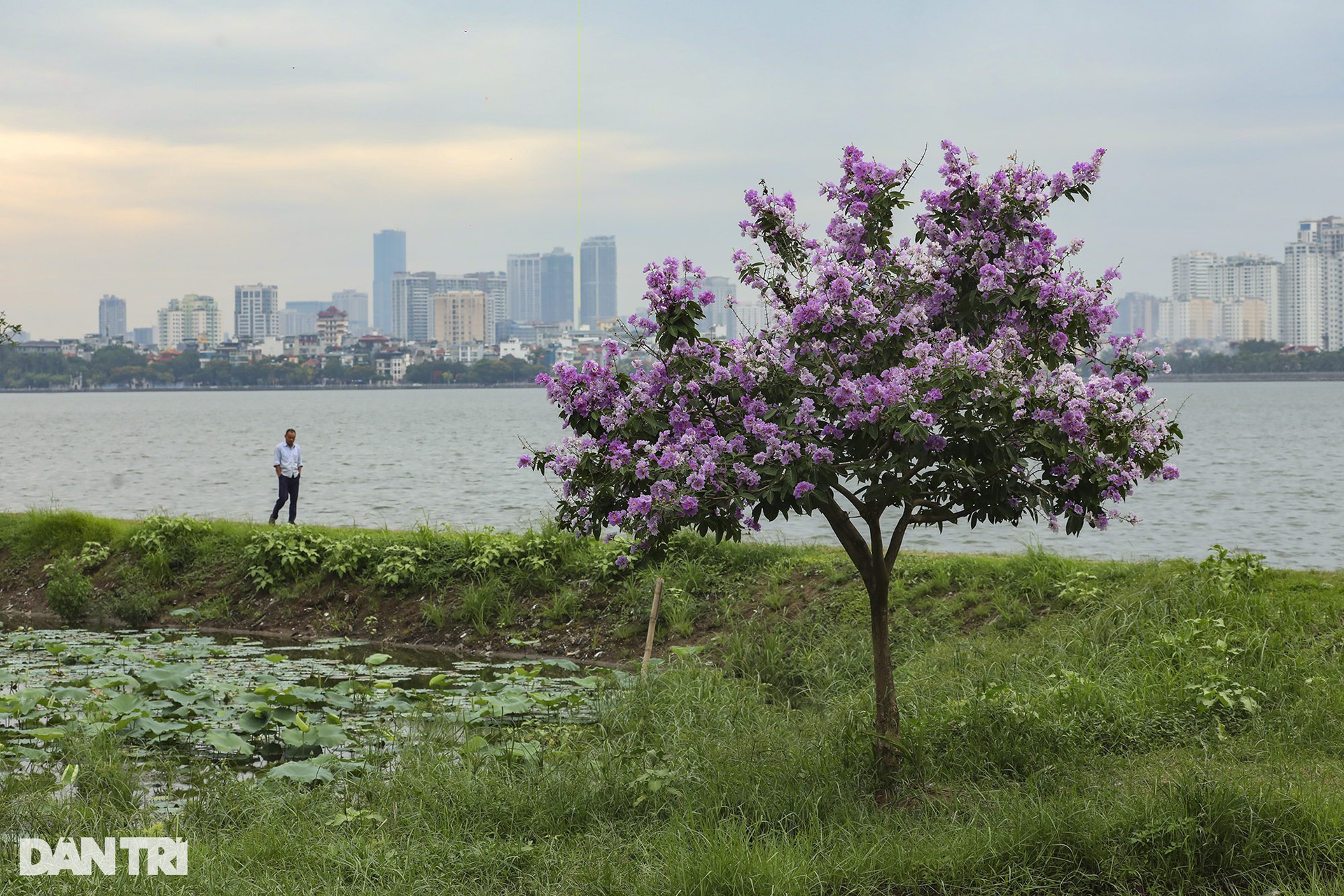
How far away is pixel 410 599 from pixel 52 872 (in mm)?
9001

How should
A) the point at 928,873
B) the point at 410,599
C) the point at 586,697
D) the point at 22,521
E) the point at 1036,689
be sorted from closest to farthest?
the point at 928,873 < the point at 1036,689 < the point at 586,697 < the point at 410,599 < the point at 22,521

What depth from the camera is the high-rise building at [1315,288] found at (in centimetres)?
18050

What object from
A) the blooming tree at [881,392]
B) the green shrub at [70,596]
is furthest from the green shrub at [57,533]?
the blooming tree at [881,392]

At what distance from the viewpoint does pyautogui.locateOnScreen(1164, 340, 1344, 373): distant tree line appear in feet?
474

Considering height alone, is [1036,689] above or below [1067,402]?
below

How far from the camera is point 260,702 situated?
998 centimetres

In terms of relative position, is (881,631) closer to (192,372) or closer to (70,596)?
(70,596)

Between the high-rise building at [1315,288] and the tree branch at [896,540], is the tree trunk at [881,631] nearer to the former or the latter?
the tree branch at [896,540]

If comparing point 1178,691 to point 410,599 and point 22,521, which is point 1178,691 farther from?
point 22,521

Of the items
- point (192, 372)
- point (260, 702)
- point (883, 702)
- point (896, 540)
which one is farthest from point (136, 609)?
point (192, 372)

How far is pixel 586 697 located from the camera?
34.9 feet

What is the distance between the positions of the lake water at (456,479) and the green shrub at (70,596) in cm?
483

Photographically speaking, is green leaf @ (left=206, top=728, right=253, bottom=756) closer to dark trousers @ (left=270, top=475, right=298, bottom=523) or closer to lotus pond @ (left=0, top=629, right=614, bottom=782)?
lotus pond @ (left=0, top=629, right=614, bottom=782)

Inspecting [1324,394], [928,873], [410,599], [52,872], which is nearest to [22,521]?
[410,599]
